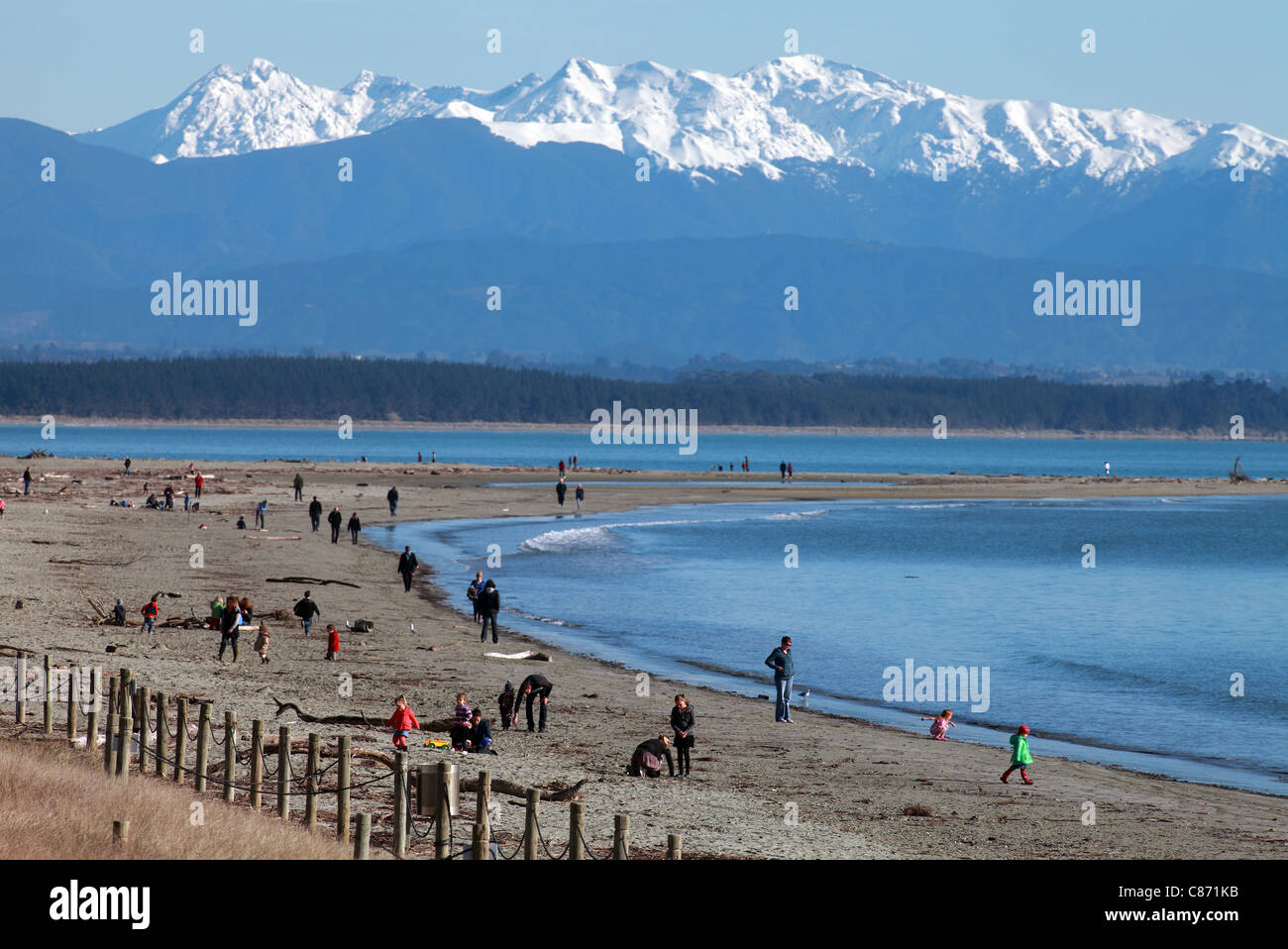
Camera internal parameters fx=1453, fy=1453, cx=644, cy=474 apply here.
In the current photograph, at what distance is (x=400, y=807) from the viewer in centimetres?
1265

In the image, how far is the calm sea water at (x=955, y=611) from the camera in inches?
1107

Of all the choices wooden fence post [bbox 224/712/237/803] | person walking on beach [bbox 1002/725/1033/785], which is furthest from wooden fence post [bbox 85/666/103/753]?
person walking on beach [bbox 1002/725/1033/785]

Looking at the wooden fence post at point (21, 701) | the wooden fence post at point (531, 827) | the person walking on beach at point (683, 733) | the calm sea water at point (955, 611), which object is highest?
the wooden fence post at point (531, 827)

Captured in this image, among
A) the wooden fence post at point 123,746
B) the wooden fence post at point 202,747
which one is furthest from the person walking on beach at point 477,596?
the wooden fence post at point 123,746

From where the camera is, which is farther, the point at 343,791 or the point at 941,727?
the point at 941,727

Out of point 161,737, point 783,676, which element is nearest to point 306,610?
point 783,676

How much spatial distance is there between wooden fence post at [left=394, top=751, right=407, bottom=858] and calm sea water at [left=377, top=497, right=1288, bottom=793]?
546 inches

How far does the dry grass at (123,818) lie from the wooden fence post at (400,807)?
47 centimetres

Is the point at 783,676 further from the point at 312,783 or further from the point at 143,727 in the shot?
the point at 312,783

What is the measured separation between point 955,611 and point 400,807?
1378 inches

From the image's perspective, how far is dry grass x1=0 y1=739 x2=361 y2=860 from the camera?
11789 mm

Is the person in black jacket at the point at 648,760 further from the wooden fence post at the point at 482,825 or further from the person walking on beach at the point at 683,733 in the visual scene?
the wooden fence post at the point at 482,825

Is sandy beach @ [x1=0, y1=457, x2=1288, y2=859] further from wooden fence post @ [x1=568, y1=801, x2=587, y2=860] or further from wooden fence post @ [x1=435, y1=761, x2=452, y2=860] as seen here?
wooden fence post @ [x1=568, y1=801, x2=587, y2=860]

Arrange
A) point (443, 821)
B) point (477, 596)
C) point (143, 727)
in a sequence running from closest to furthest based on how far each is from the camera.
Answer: point (443, 821), point (143, 727), point (477, 596)
